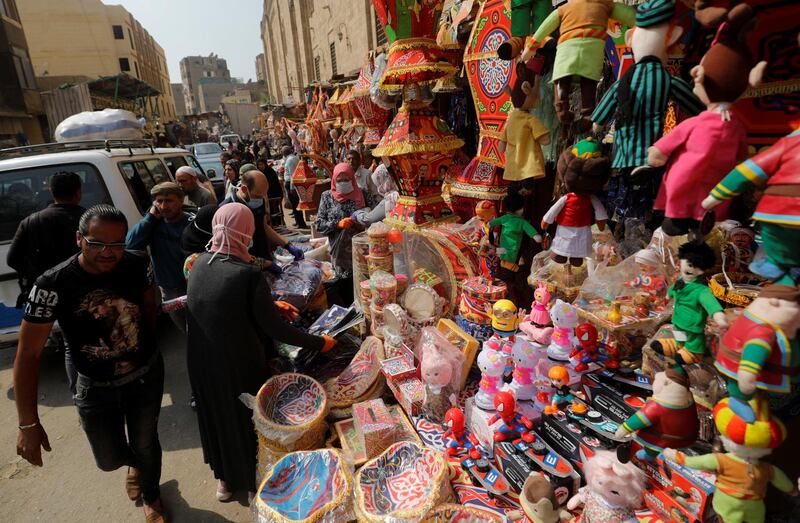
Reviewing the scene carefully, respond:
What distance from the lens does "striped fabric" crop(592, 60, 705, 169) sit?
1307mm

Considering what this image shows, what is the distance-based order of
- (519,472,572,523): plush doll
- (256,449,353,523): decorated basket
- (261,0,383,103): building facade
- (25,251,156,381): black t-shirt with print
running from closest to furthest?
(519,472,572,523): plush doll → (256,449,353,523): decorated basket → (25,251,156,381): black t-shirt with print → (261,0,383,103): building facade

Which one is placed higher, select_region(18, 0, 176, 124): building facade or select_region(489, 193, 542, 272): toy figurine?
select_region(18, 0, 176, 124): building facade

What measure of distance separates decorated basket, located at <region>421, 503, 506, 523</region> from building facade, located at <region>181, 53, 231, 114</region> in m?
80.1

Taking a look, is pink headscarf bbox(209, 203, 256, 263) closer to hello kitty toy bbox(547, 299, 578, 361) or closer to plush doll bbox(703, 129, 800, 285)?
hello kitty toy bbox(547, 299, 578, 361)

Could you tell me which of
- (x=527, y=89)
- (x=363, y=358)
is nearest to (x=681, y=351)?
(x=527, y=89)

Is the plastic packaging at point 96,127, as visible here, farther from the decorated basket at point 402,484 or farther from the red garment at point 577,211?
the red garment at point 577,211

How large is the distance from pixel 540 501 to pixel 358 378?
1456 mm

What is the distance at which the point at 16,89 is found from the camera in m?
15.8

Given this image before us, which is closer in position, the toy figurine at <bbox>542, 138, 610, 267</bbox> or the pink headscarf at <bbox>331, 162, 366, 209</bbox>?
the toy figurine at <bbox>542, 138, 610, 267</bbox>

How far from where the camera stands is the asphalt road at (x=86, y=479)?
265cm

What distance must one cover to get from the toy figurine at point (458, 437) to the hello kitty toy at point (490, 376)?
14 cm

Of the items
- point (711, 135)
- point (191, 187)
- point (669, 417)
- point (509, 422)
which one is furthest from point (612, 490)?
point (191, 187)

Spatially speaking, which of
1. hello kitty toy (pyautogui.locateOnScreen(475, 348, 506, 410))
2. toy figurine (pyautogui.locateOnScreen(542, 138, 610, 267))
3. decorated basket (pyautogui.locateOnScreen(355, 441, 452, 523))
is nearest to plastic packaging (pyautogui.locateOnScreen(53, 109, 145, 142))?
decorated basket (pyautogui.locateOnScreen(355, 441, 452, 523))

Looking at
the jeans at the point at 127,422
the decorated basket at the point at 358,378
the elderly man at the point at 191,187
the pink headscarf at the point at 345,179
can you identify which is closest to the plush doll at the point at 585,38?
the decorated basket at the point at 358,378
